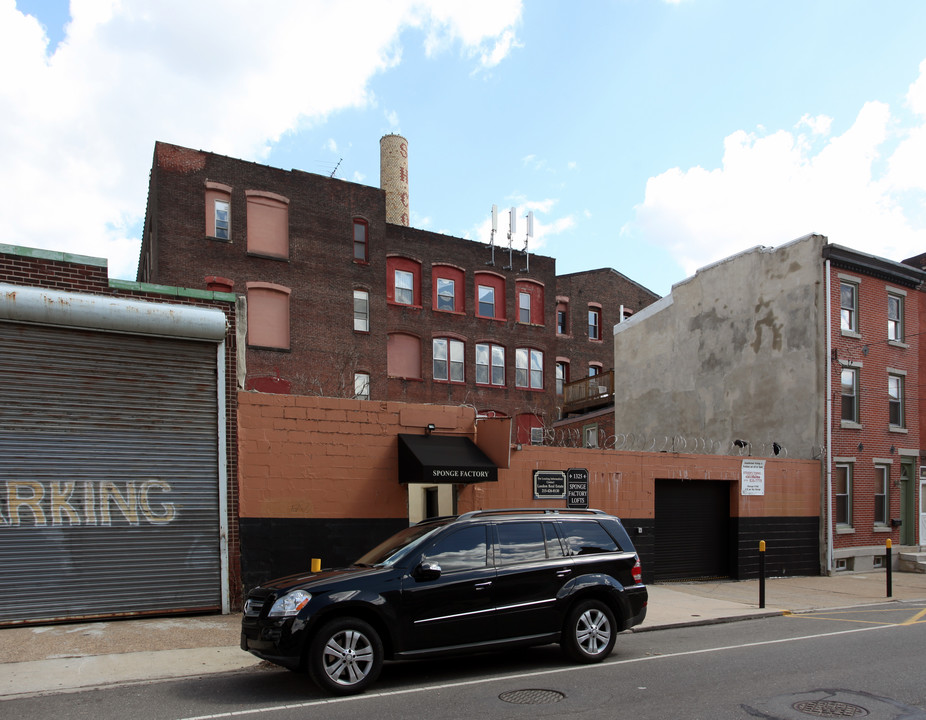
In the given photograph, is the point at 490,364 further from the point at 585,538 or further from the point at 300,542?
the point at 585,538

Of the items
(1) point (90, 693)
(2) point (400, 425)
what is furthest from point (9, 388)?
(2) point (400, 425)

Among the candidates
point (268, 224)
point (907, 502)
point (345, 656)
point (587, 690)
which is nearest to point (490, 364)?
point (268, 224)

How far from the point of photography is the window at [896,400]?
23.3m

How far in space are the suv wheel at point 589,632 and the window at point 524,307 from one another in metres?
28.9

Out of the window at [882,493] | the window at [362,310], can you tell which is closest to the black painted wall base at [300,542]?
the window at [882,493]

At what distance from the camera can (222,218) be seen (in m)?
28.7

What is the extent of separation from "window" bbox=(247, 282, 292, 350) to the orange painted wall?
16452 mm

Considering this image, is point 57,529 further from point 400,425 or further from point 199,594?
point 400,425

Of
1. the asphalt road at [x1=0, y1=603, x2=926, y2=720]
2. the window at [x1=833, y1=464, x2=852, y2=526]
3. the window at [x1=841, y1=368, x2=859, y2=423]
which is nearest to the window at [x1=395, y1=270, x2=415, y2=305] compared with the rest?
the window at [x1=841, y1=368, x2=859, y2=423]

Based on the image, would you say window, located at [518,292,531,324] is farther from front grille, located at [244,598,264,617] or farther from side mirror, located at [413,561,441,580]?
front grille, located at [244,598,264,617]

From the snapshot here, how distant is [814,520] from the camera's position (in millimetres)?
20516

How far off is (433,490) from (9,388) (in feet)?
33.8

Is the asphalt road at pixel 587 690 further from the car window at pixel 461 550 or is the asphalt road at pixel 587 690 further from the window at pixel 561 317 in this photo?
the window at pixel 561 317

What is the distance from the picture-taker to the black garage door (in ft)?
58.3
